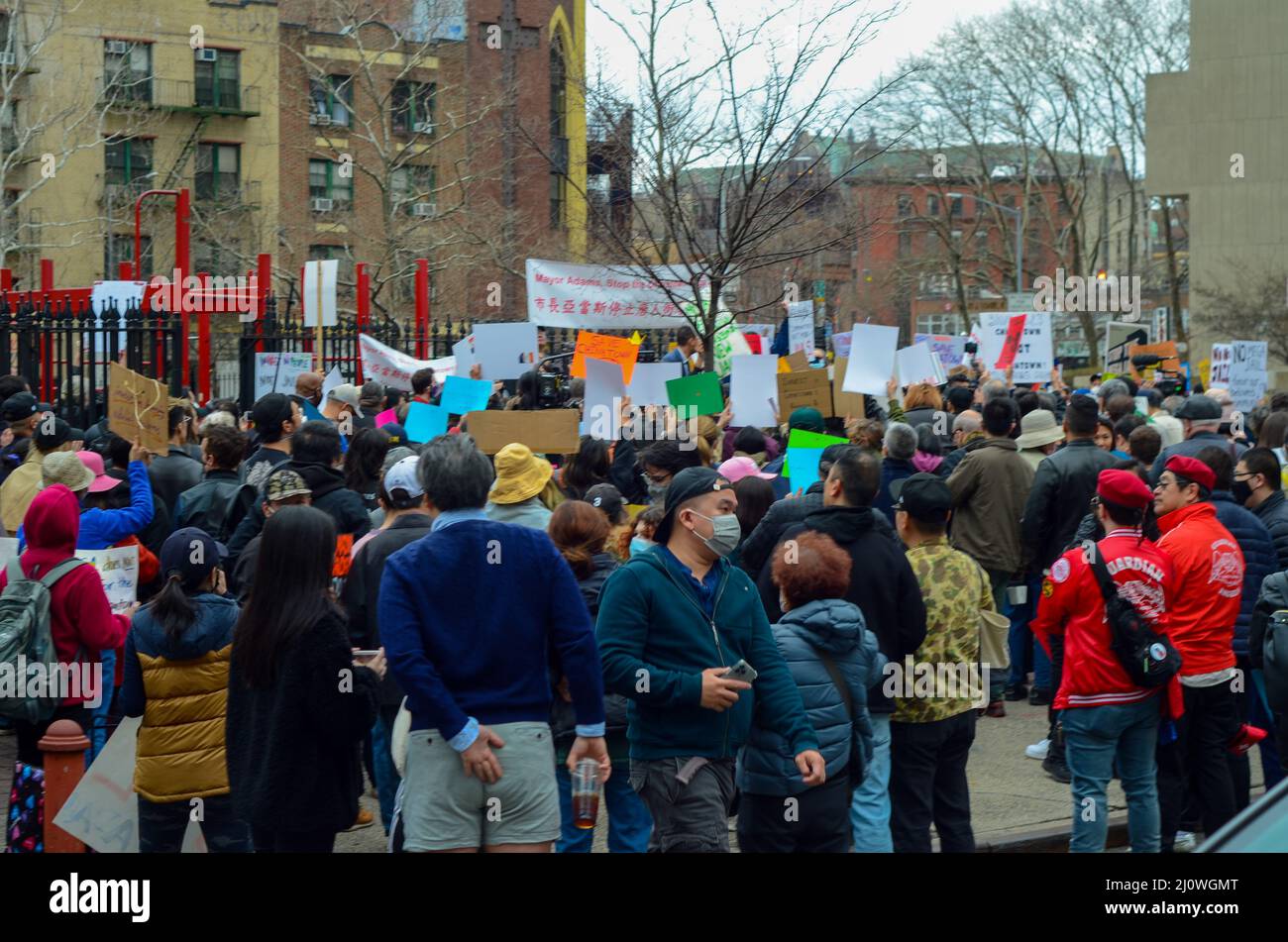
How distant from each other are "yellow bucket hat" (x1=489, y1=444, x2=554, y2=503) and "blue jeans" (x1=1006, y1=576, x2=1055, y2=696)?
454 cm

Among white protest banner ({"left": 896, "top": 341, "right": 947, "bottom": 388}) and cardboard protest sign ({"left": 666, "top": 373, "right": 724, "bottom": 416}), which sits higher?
white protest banner ({"left": 896, "top": 341, "right": 947, "bottom": 388})

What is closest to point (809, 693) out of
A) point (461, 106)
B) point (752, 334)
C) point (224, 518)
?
point (224, 518)

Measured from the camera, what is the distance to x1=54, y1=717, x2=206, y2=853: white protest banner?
5.80m

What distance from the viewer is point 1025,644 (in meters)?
10.5

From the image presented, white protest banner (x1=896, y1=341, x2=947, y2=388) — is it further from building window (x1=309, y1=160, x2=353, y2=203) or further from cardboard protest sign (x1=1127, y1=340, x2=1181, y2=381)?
building window (x1=309, y1=160, x2=353, y2=203)

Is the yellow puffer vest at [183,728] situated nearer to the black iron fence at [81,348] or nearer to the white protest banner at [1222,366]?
the black iron fence at [81,348]

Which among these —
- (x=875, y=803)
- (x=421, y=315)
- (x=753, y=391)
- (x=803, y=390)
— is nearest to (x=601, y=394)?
(x=753, y=391)

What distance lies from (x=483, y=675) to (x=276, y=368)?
10187 mm

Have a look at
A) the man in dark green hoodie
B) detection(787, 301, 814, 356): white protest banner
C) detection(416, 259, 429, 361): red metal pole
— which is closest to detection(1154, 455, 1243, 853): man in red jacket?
the man in dark green hoodie

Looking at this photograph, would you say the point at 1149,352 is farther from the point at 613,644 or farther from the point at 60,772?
the point at 60,772

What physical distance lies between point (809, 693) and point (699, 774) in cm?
53

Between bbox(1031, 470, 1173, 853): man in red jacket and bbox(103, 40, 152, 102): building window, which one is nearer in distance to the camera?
bbox(1031, 470, 1173, 853): man in red jacket

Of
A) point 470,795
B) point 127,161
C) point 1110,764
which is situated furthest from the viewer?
point 127,161

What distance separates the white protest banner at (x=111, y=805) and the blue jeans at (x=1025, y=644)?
19.8 ft
